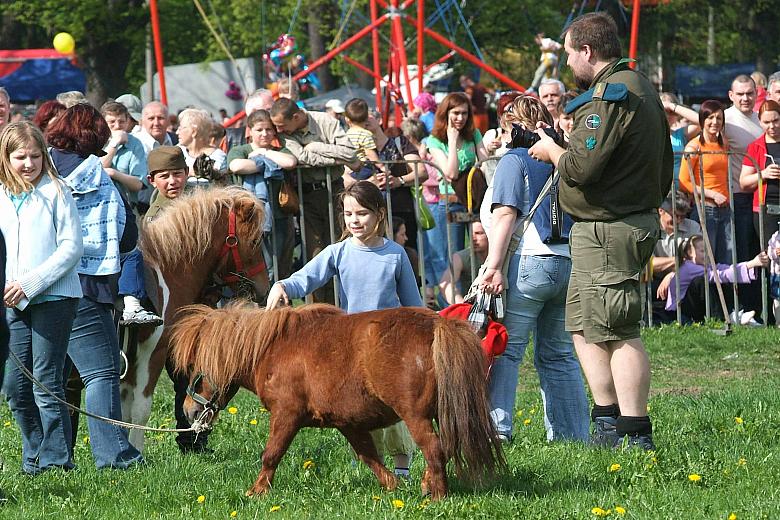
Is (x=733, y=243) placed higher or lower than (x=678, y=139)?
lower

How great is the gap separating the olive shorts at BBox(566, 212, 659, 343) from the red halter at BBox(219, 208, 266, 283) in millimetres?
2124

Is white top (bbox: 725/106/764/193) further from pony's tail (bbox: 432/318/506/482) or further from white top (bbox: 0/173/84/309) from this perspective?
white top (bbox: 0/173/84/309)

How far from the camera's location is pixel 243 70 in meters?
25.5

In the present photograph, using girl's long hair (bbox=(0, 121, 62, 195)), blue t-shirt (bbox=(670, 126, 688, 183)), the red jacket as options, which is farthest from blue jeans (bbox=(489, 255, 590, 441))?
blue t-shirt (bbox=(670, 126, 688, 183))

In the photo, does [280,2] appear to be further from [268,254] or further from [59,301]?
[59,301]

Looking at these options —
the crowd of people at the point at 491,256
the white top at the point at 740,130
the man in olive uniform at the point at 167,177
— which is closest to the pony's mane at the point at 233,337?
the crowd of people at the point at 491,256

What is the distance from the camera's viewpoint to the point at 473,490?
17.2 ft

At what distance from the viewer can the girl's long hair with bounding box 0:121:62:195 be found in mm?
5883

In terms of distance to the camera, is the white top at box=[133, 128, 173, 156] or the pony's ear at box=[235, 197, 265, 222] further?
the white top at box=[133, 128, 173, 156]

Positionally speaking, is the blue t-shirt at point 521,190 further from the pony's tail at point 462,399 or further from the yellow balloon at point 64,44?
the yellow balloon at point 64,44

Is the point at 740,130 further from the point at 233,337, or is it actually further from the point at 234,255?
A: the point at 233,337

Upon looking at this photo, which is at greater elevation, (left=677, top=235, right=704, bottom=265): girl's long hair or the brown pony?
the brown pony

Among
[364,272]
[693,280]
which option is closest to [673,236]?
[693,280]

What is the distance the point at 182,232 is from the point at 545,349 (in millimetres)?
2256
